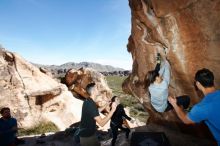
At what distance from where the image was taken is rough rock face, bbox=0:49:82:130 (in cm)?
1844

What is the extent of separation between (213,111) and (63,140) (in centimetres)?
1260

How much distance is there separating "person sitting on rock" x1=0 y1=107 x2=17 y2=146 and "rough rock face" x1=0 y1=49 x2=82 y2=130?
7992mm

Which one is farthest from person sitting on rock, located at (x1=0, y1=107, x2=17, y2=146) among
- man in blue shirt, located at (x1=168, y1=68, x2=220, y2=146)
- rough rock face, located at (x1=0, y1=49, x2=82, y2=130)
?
rough rock face, located at (x1=0, y1=49, x2=82, y2=130)

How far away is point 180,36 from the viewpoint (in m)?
7.88

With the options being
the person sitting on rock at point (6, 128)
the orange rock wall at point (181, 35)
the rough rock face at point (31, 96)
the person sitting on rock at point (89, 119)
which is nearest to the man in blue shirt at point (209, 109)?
the person sitting on rock at point (89, 119)

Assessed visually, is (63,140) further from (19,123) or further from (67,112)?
(67,112)

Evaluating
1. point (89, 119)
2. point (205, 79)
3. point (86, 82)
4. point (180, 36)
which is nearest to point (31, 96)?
point (86, 82)

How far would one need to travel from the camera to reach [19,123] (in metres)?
Result: 17.9

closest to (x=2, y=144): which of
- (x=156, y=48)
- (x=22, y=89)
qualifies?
(x=156, y=48)

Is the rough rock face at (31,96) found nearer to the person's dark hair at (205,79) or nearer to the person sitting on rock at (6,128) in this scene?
the person sitting on rock at (6,128)

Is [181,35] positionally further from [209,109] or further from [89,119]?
[209,109]

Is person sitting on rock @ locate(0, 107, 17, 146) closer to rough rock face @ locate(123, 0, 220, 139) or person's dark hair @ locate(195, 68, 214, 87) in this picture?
rough rock face @ locate(123, 0, 220, 139)

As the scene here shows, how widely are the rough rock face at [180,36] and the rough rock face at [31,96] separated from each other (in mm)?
11074

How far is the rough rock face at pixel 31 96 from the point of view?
18438 millimetres
